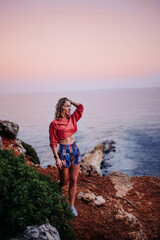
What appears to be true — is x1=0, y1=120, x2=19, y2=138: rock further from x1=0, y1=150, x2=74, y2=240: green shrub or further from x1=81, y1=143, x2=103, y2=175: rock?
x1=81, y1=143, x2=103, y2=175: rock

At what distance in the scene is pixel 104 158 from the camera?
2362cm

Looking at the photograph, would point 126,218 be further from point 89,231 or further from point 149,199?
point 149,199

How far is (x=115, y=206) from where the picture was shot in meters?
5.77

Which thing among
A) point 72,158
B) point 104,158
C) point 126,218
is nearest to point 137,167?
point 104,158

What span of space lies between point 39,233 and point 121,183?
6.46 m

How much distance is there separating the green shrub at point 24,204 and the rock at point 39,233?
78mm

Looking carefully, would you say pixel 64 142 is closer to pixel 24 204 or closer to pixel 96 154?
pixel 24 204

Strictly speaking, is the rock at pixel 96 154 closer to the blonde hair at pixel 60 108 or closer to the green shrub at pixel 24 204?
the blonde hair at pixel 60 108

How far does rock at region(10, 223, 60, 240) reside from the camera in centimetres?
249

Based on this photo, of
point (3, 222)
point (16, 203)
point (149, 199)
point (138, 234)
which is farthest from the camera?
point (149, 199)

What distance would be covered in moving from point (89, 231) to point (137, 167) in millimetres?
17936

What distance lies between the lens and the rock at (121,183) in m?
7.50

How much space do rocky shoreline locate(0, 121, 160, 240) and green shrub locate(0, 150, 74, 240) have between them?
844 mm

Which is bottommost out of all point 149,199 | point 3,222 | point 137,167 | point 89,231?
point 137,167
